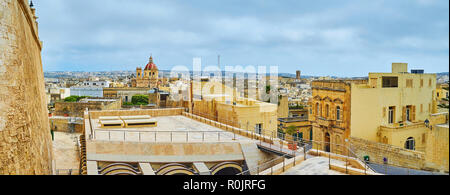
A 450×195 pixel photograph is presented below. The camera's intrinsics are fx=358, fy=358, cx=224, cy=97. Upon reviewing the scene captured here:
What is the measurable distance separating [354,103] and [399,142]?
2.70m

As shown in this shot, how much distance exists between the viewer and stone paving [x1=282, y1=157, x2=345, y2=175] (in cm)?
791

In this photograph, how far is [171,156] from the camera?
10.7 m

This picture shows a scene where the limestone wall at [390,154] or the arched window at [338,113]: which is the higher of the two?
the arched window at [338,113]

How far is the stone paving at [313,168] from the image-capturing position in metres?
7.91

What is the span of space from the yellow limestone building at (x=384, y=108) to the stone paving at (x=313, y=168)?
8.60 m

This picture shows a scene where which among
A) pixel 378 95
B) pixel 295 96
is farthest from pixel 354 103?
pixel 295 96

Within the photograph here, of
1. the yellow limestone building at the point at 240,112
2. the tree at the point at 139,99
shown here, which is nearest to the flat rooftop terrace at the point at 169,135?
the yellow limestone building at the point at 240,112

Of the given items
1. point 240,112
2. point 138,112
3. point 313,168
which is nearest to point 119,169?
point 313,168

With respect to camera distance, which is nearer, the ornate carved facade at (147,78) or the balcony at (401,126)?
the balcony at (401,126)

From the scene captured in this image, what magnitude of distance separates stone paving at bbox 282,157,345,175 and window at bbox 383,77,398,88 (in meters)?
10.0

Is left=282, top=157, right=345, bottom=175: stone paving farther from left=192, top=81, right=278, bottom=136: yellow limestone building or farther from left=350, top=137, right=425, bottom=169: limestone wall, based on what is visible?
left=192, top=81, right=278, bottom=136: yellow limestone building

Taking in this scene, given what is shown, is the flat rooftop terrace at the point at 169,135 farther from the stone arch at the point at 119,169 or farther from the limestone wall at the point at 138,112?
the limestone wall at the point at 138,112

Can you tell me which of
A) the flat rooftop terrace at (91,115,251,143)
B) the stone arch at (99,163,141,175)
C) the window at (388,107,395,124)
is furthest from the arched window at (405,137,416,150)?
the stone arch at (99,163,141,175)
